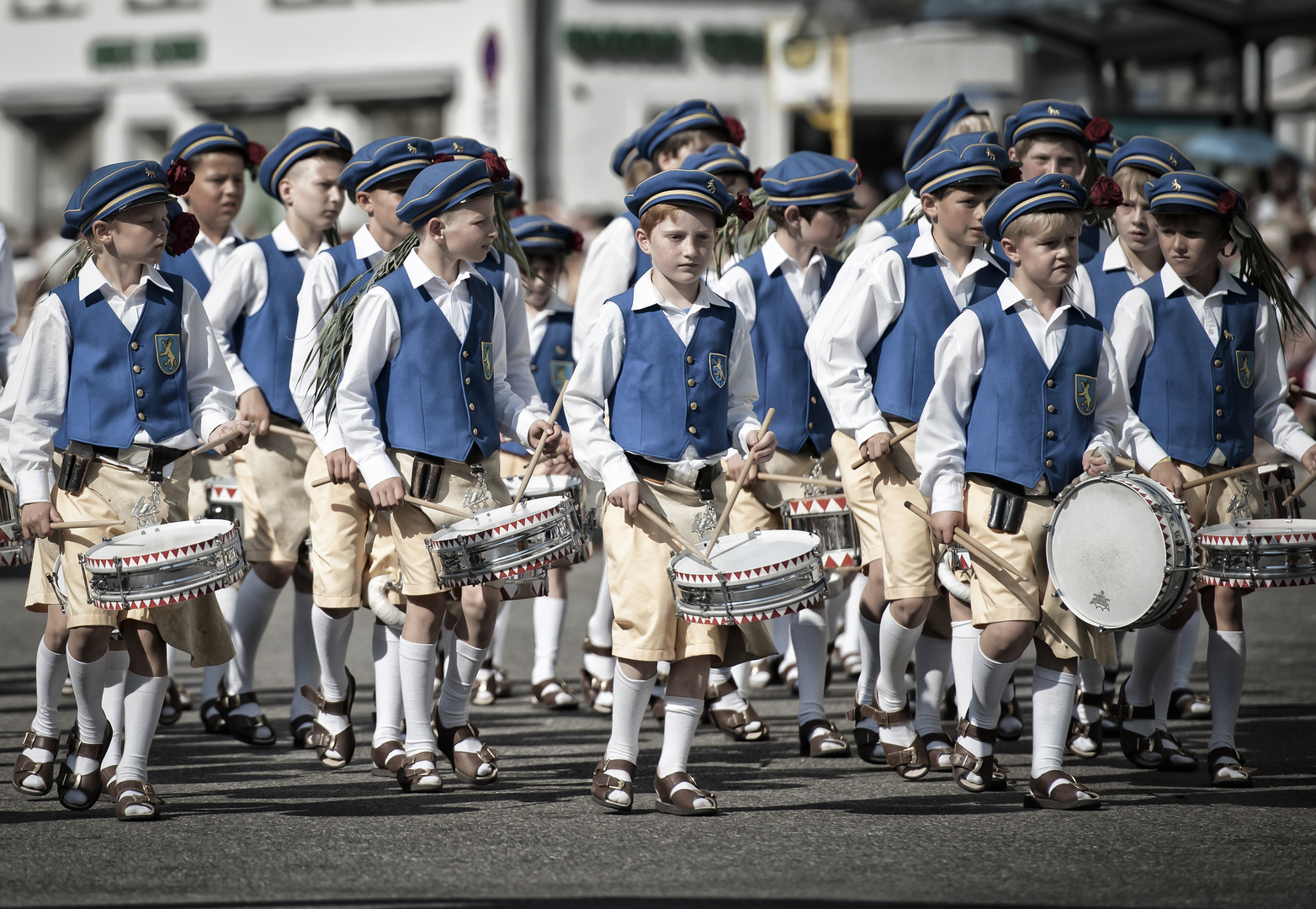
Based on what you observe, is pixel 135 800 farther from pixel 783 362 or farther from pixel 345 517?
pixel 783 362

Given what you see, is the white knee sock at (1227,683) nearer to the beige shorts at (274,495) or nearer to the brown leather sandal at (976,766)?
the brown leather sandal at (976,766)

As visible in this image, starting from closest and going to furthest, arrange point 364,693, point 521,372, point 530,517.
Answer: point 530,517
point 521,372
point 364,693

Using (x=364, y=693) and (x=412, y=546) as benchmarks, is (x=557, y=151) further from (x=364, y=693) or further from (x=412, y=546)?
(x=412, y=546)

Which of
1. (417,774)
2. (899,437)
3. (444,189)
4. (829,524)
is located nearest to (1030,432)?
(899,437)

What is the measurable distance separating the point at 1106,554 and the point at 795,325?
6.58 feet

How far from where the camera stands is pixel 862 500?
22.3 ft

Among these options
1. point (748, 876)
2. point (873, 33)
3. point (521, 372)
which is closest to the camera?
point (748, 876)

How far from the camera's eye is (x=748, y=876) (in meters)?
5.06

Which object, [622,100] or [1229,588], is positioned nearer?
[1229,588]

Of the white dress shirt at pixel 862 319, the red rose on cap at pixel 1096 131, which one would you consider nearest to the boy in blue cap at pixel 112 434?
the white dress shirt at pixel 862 319

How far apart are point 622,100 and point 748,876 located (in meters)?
22.0

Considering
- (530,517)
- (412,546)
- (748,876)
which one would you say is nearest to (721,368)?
(530,517)

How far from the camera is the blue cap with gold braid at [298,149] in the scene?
748cm

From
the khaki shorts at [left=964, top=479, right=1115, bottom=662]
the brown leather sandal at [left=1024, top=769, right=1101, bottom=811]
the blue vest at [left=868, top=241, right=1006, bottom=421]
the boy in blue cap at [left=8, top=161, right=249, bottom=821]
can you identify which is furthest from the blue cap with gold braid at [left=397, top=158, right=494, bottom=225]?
the brown leather sandal at [left=1024, top=769, right=1101, bottom=811]
